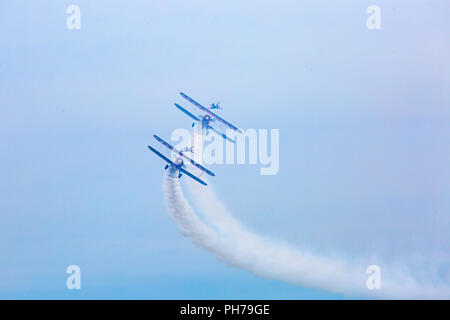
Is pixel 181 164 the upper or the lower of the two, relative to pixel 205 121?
lower

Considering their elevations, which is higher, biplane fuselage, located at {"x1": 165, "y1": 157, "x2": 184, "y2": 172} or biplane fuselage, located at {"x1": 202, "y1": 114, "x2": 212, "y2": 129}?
biplane fuselage, located at {"x1": 202, "y1": 114, "x2": 212, "y2": 129}

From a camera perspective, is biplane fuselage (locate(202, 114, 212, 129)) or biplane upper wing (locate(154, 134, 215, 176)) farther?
biplane fuselage (locate(202, 114, 212, 129))

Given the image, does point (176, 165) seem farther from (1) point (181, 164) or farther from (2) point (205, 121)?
(2) point (205, 121)

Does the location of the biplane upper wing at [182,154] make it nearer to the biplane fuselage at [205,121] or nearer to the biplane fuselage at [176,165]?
the biplane fuselage at [176,165]

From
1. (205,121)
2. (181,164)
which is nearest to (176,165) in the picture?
(181,164)

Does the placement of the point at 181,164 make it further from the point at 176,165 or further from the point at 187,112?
the point at 187,112

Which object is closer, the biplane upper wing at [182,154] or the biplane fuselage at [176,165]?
the biplane upper wing at [182,154]

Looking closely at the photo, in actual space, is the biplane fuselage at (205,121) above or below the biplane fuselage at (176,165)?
above

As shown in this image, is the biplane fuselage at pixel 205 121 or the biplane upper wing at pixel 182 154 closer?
the biplane upper wing at pixel 182 154

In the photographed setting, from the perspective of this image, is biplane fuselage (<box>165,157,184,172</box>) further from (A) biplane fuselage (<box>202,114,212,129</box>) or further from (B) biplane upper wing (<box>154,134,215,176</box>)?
(A) biplane fuselage (<box>202,114,212,129</box>)
